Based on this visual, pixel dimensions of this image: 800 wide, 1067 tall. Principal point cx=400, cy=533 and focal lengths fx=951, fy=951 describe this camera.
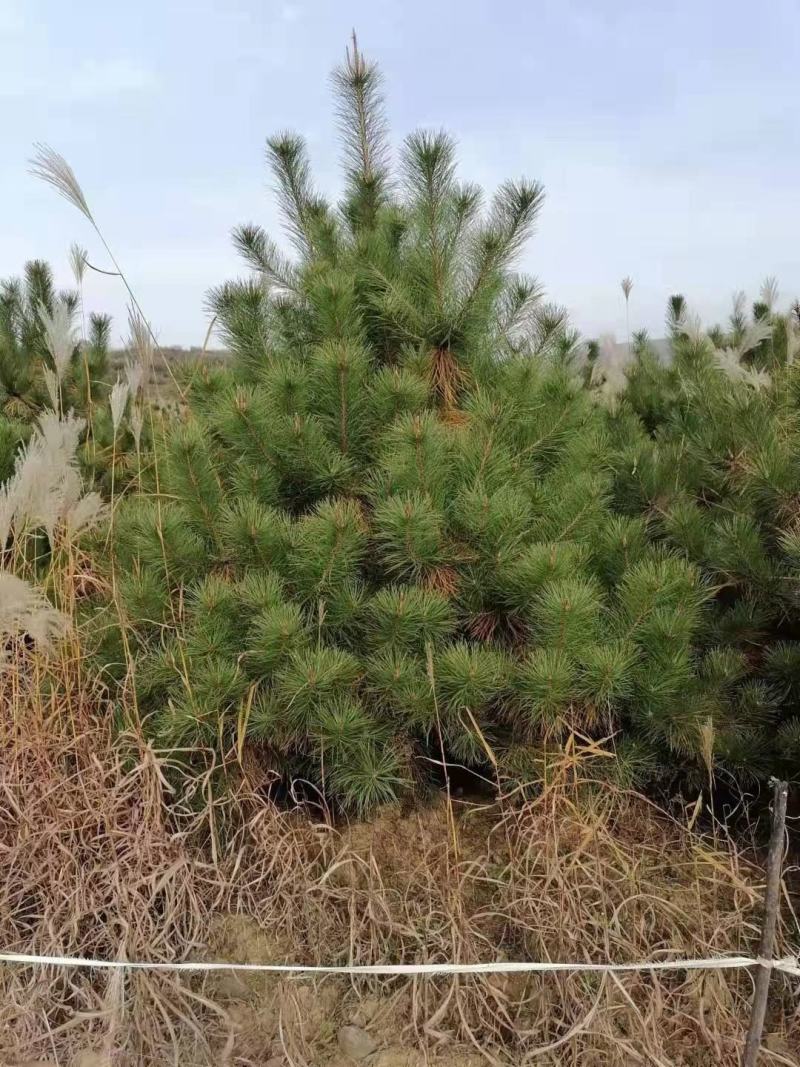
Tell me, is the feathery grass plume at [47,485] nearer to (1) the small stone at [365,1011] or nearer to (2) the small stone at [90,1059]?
(2) the small stone at [90,1059]

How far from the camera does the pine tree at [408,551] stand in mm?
2646

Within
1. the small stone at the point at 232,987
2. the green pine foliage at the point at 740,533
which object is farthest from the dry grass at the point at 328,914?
the green pine foliage at the point at 740,533

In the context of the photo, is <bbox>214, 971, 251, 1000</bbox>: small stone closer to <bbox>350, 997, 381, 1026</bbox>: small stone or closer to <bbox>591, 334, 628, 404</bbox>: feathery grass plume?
<bbox>350, 997, 381, 1026</bbox>: small stone

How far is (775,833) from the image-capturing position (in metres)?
2.05

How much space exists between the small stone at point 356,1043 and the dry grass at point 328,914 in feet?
0.12

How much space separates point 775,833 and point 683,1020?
64 centimetres

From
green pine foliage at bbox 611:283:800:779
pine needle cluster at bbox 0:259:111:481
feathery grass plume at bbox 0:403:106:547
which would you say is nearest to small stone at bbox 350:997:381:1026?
green pine foliage at bbox 611:283:800:779

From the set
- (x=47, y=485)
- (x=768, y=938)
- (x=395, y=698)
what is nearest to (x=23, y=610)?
(x=47, y=485)

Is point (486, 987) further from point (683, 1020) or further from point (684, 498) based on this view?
Answer: point (684, 498)

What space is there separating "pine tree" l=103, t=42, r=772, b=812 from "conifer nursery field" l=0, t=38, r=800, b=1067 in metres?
0.01

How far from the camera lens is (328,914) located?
2574mm

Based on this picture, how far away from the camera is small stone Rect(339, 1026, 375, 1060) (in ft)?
7.57

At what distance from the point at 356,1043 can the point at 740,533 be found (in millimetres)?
1814

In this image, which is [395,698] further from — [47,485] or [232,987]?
[47,485]
